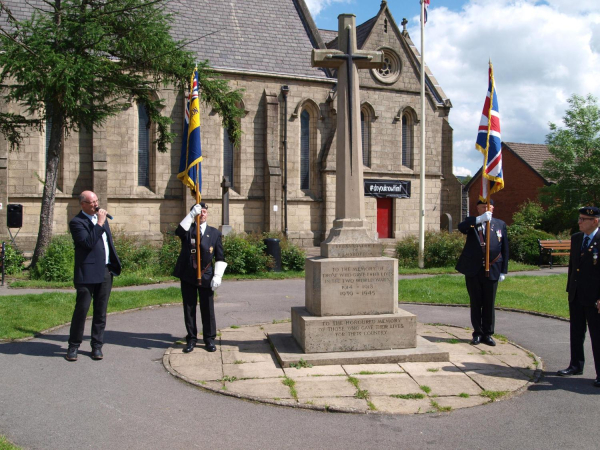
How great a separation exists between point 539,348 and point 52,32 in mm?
14552

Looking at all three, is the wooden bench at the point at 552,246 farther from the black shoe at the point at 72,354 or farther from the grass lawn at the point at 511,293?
the black shoe at the point at 72,354

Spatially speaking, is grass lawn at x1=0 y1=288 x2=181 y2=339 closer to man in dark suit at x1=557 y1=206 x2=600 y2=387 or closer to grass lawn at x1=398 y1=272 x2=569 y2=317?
grass lawn at x1=398 y1=272 x2=569 y2=317

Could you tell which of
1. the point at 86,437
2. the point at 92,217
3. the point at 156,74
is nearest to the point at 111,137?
the point at 156,74

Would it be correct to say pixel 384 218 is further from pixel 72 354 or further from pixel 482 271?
pixel 72 354

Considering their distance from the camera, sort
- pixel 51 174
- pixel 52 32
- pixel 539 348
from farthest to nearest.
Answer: pixel 51 174 → pixel 52 32 → pixel 539 348

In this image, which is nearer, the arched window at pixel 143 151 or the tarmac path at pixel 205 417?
the tarmac path at pixel 205 417

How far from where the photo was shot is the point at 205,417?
16.1 feet

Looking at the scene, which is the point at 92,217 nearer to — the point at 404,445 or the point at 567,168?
the point at 404,445

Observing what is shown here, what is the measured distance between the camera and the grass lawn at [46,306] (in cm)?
845

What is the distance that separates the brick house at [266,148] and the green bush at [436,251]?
809 centimetres

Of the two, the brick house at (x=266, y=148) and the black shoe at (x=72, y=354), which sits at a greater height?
the brick house at (x=266, y=148)

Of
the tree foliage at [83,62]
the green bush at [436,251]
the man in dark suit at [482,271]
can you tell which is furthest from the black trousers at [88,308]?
the green bush at [436,251]

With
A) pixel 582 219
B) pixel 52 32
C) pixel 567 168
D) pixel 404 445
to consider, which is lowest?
pixel 404 445

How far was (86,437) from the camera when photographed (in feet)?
14.6
